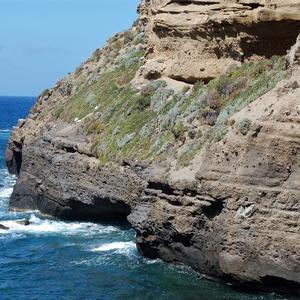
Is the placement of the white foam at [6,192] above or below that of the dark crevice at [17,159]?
below

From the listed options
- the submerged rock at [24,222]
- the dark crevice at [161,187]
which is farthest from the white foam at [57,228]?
the dark crevice at [161,187]

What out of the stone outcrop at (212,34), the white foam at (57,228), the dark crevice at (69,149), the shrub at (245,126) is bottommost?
the white foam at (57,228)

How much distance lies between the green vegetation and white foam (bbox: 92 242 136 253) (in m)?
4.74

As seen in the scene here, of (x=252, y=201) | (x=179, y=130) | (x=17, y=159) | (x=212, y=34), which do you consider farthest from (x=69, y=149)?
(x=252, y=201)

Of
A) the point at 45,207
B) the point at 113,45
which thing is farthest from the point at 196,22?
the point at 113,45

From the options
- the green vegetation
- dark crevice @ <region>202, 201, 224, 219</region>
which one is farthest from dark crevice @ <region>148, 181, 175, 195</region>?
dark crevice @ <region>202, 201, 224, 219</region>

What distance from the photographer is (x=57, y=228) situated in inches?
1897

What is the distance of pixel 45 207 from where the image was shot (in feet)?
172

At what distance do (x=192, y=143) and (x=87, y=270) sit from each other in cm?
797

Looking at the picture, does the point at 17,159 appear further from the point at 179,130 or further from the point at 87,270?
the point at 87,270

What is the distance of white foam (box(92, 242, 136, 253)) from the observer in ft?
136

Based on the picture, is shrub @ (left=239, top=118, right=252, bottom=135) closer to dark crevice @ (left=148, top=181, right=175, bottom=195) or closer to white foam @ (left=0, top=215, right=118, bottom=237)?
dark crevice @ (left=148, top=181, right=175, bottom=195)

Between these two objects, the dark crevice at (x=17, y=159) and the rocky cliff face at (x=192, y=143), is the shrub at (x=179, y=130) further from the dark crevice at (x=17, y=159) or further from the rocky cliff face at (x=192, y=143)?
the dark crevice at (x=17, y=159)

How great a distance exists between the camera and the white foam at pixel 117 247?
136 ft
